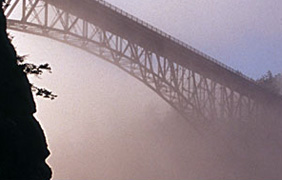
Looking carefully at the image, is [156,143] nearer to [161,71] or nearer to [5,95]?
[161,71]

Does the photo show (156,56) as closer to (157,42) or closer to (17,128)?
(157,42)

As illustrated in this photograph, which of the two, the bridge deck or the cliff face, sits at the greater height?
the bridge deck

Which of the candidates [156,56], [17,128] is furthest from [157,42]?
[17,128]

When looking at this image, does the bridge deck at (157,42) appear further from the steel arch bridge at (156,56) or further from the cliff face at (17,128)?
the cliff face at (17,128)

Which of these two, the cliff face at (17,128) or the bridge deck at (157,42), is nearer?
the cliff face at (17,128)

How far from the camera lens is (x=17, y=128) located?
947 cm

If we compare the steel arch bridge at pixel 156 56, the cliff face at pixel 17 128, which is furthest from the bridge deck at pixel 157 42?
the cliff face at pixel 17 128

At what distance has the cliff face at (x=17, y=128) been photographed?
9.10m

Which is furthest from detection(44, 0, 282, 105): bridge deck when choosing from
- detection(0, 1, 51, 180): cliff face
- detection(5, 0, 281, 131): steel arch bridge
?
detection(0, 1, 51, 180): cliff face

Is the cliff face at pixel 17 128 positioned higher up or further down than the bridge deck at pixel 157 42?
further down

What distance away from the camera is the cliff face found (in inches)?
358

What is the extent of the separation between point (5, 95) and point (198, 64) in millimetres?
30357

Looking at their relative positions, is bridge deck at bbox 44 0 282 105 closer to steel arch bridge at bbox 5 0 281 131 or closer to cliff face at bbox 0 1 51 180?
steel arch bridge at bbox 5 0 281 131

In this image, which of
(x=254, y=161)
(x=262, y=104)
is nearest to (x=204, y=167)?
(x=254, y=161)
